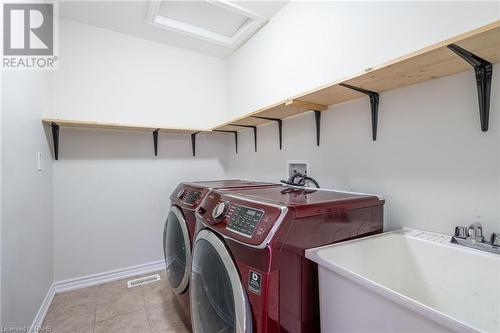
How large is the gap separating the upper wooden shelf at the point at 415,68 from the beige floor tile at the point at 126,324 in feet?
6.00

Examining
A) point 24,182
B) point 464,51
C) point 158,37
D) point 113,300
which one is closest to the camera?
point 464,51

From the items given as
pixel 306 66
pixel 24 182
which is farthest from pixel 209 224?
pixel 306 66

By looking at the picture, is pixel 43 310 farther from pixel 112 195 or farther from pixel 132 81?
pixel 132 81

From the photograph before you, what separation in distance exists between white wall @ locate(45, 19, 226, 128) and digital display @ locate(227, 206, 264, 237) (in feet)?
6.37

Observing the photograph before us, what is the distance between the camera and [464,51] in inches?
33.8

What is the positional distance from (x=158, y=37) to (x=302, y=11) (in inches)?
60.0

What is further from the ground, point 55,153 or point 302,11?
point 302,11

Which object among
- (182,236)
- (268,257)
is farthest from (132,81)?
(268,257)

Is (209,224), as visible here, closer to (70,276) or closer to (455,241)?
(455,241)

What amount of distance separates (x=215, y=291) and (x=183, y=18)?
2.34 metres

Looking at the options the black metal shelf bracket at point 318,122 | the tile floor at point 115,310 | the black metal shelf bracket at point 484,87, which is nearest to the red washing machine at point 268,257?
the black metal shelf bracket at point 484,87

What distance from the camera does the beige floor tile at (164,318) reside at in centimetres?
166

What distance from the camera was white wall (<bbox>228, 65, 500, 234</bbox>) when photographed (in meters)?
0.98

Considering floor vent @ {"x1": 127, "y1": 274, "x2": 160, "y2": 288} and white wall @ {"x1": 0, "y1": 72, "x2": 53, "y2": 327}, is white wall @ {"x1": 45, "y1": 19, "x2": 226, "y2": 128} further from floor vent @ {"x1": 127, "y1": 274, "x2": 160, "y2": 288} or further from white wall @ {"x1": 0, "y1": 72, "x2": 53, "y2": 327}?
floor vent @ {"x1": 127, "y1": 274, "x2": 160, "y2": 288}
